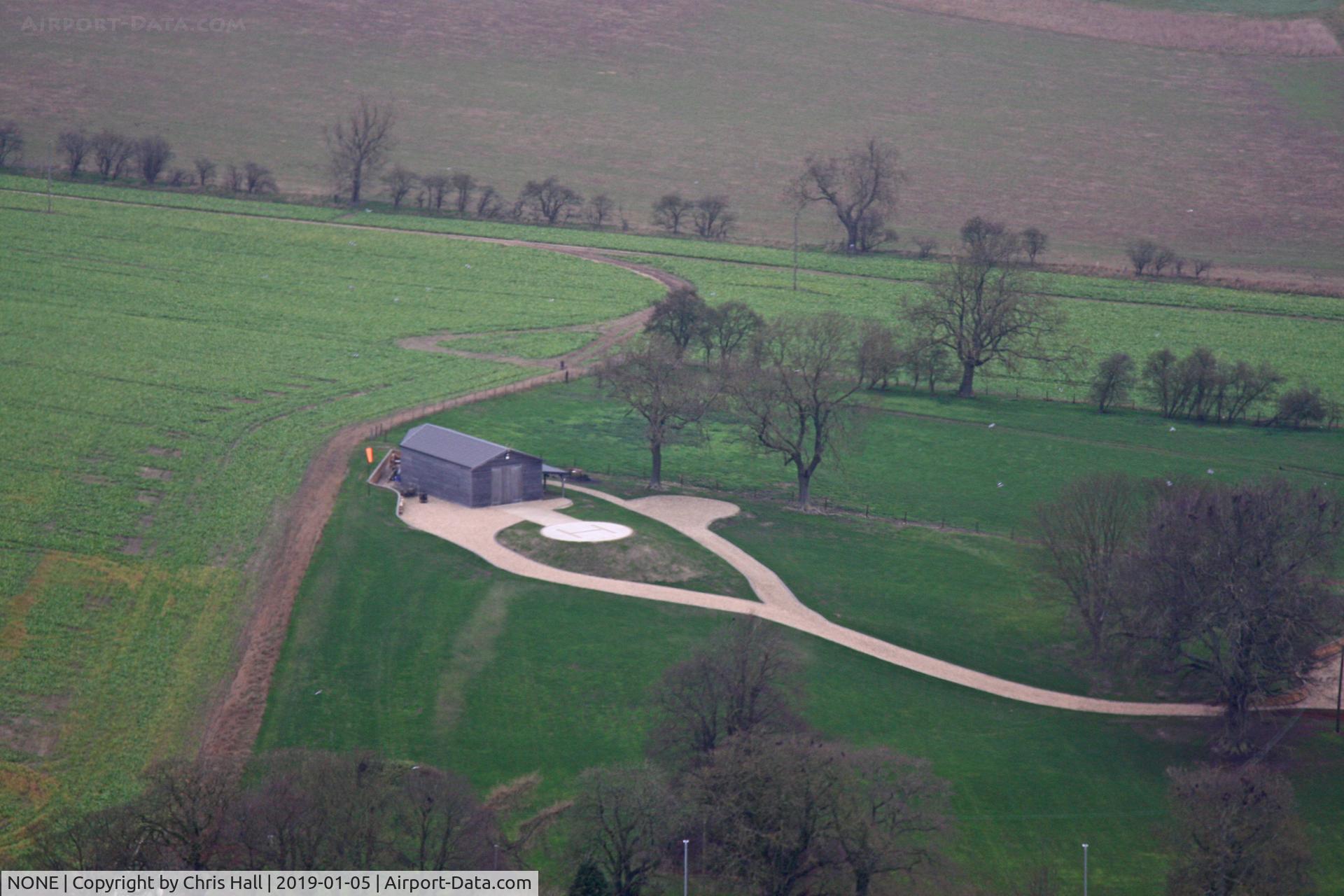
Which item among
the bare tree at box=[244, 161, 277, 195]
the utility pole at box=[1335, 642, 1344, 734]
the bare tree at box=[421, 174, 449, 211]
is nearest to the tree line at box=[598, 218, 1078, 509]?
the utility pole at box=[1335, 642, 1344, 734]

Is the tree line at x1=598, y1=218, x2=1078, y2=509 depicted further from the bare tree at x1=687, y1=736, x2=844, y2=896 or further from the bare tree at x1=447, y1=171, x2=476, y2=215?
the bare tree at x1=447, y1=171, x2=476, y2=215

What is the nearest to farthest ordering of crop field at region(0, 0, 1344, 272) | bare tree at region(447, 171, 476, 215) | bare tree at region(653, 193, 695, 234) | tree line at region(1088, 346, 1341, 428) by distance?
1. tree line at region(1088, 346, 1341, 428)
2. bare tree at region(653, 193, 695, 234)
3. bare tree at region(447, 171, 476, 215)
4. crop field at region(0, 0, 1344, 272)

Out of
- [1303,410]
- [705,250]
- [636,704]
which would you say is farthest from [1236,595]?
[705,250]

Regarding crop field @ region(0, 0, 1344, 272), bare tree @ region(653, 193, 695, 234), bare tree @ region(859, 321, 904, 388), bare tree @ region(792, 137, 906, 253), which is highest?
crop field @ region(0, 0, 1344, 272)

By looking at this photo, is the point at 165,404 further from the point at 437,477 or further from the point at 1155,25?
the point at 1155,25

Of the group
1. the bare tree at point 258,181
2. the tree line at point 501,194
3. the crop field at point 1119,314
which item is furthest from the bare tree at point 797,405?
the bare tree at point 258,181

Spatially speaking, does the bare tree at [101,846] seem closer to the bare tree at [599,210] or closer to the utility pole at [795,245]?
the utility pole at [795,245]
